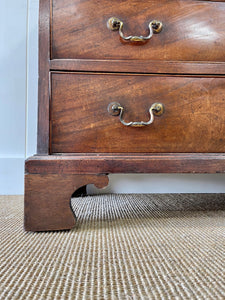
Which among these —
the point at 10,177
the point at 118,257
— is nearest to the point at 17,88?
the point at 10,177

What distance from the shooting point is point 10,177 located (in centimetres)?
110

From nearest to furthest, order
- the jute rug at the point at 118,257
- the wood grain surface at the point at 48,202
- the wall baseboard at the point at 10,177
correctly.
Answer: the jute rug at the point at 118,257, the wood grain surface at the point at 48,202, the wall baseboard at the point at 10,177

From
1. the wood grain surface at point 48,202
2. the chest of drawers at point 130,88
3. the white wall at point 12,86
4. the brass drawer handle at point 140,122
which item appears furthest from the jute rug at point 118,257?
the white wall at point 12,86

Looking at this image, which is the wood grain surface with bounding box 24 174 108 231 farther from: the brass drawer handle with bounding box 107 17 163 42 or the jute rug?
the brass drawer handle with bounding box 107 17 163 42

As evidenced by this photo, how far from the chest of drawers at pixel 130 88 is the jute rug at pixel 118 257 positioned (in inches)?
5.2

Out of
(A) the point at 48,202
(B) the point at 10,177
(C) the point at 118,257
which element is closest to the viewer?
(C) the point at 118,257

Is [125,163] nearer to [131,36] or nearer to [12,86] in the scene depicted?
[131,36]

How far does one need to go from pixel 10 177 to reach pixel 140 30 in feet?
2.43

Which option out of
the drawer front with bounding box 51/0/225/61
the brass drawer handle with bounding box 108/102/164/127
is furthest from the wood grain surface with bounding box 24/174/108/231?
the drawer front with bounding box 51/0/225/61

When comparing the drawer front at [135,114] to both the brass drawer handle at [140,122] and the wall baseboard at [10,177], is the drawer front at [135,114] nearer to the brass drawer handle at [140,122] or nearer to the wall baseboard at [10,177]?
the brass drawer handle at [140,122]

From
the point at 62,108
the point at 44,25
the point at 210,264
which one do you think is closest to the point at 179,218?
the point at 210,264

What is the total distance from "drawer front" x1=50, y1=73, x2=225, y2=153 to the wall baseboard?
1.67 ft

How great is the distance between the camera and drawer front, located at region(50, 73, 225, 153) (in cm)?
66

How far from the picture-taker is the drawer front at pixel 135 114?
66 centimetres
